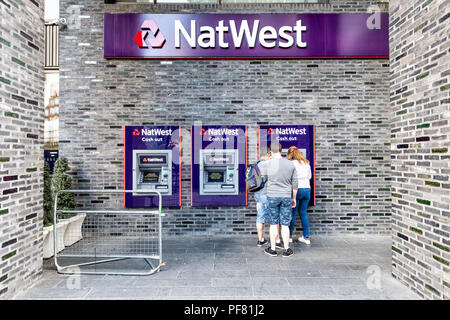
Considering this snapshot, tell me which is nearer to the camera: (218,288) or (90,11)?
(218,288)

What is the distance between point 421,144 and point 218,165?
10.7ft

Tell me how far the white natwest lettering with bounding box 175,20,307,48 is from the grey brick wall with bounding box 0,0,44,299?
251cm

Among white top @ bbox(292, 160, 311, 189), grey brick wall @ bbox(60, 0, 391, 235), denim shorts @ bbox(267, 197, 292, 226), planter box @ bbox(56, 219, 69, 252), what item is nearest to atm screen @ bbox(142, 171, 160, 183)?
grey brick wall @ bbox(60, 0, 391, 235)

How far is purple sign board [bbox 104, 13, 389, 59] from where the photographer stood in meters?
5.43

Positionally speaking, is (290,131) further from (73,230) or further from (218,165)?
(73,230)

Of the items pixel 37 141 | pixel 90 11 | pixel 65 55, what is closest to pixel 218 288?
pixel 37 141

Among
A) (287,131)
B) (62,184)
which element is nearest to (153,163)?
(62,184)

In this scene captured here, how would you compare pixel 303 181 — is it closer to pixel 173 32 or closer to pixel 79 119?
pixel 173 32

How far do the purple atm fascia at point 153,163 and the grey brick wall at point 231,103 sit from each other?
0.64 feet

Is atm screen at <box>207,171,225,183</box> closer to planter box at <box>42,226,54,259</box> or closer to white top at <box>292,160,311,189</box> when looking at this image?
white top at <box>292,160,311,189</box>

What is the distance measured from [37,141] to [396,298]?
448 cm

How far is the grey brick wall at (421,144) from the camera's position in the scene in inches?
107
